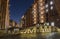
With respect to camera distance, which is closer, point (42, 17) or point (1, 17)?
point (1, 17)

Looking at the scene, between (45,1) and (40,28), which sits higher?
(45,1)

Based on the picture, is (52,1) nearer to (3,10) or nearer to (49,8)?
(49,8)

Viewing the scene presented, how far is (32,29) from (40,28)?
274cm

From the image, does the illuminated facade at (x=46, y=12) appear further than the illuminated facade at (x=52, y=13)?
Yes

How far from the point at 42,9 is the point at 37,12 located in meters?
10.5

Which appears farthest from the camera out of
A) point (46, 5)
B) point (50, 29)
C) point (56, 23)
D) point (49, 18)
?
point (46, 5)

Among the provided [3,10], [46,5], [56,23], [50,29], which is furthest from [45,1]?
[50,29]

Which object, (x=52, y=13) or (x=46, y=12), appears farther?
(x=46, y=12)

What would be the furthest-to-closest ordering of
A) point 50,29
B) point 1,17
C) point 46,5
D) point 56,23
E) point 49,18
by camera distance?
1. point 46,5
2. point 49,18
3. point 56,23
4. point 1,17
5. point 50,29

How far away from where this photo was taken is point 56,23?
8856 centimetres

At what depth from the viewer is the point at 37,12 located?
402 feet

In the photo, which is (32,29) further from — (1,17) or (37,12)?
(37,12)

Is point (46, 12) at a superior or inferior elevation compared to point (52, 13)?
superior

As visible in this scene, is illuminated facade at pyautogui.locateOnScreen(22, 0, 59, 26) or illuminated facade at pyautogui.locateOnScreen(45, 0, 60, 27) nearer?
illuminated facade at pyautogui.locateOnScreen(45, 0, 60, 27)
